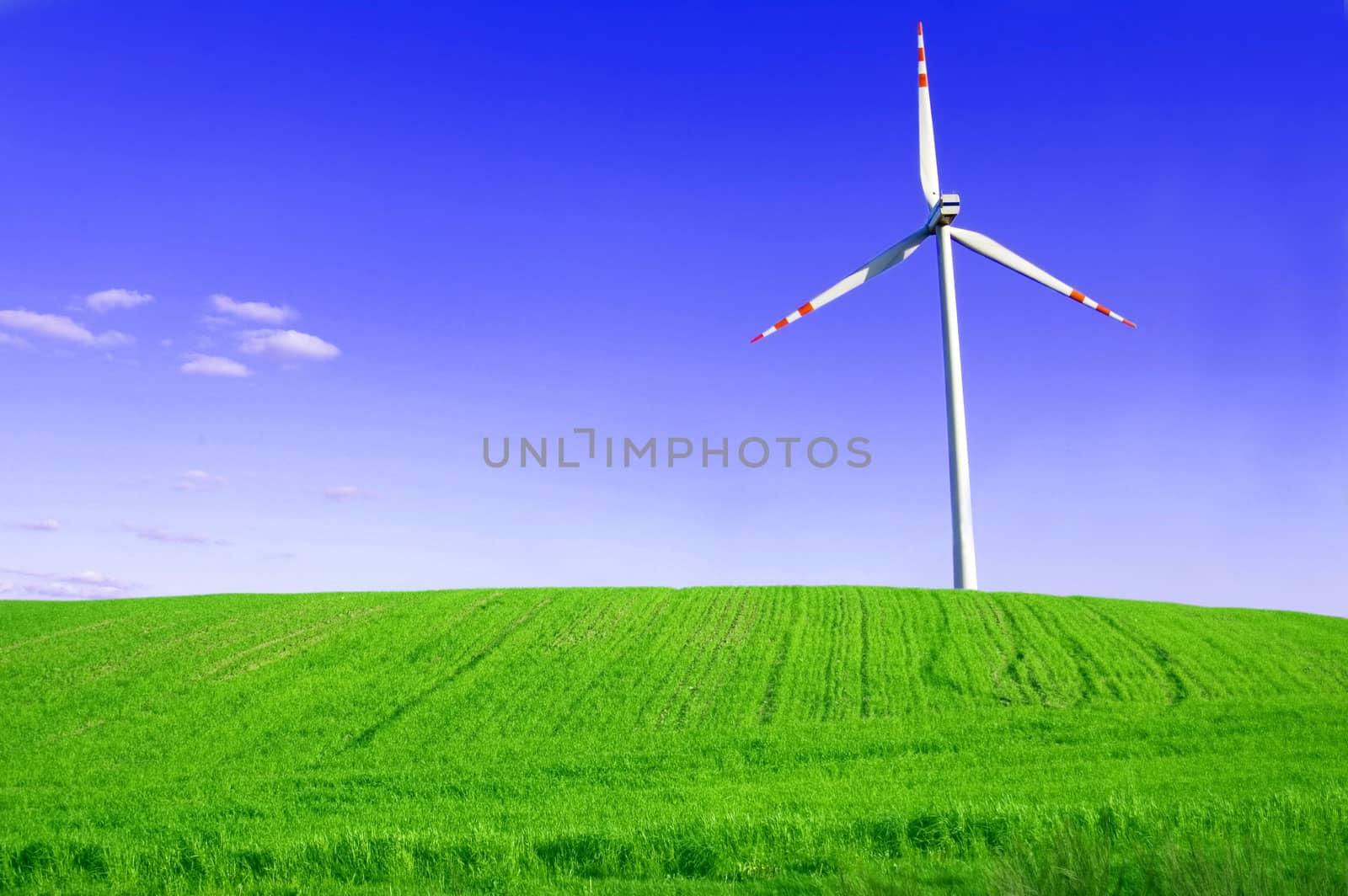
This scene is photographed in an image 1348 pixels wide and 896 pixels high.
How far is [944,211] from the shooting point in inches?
1547

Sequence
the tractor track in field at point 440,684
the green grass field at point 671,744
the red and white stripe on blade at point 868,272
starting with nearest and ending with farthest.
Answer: the green grass field at point 671,744 < the tractor track in field at point 440,684 < the red and white stripe on blade at point 868,272

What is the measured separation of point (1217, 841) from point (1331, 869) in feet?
10.6

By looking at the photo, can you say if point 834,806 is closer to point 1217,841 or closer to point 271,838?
point 1217,841

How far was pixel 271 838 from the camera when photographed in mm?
13109

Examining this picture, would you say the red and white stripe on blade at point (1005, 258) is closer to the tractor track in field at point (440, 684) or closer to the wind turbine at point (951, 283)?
the wind turbine at point (951, 283)

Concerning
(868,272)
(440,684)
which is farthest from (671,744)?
(868,272)

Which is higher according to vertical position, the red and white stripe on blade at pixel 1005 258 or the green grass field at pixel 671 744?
the red and white stripe on blade at pixel 1005 258

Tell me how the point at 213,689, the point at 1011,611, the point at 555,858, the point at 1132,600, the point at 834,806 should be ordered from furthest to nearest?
the point at 1132,600
the point at 1011,611
the point at 213,689
the point at 834,806
the point at 555,858

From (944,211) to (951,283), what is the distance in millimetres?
2850

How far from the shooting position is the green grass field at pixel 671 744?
11.0m

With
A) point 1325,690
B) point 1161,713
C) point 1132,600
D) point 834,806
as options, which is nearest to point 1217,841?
point 834,806

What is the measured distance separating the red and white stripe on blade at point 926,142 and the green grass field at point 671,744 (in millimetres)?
16638

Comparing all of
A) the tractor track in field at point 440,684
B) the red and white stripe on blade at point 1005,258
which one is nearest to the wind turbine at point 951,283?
the red and white stripe on blade at point 1005,258

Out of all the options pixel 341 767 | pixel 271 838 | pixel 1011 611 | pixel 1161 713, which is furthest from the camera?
pixel 1011 611
